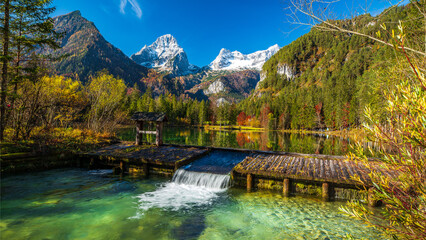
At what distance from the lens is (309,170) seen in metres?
9.85

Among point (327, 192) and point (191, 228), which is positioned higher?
point (327, 192)

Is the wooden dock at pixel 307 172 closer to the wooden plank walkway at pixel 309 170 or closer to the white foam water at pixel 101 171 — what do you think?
the wooden plank walkway at pixel 309 170

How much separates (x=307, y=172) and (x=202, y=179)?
5688 millimetres

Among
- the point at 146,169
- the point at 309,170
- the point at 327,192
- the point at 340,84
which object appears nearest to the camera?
the point at 327,192

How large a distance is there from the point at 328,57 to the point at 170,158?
7659 inches

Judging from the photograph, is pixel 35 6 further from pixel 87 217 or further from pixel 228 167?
pixel 228 167

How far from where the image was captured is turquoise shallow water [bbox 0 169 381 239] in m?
6.07

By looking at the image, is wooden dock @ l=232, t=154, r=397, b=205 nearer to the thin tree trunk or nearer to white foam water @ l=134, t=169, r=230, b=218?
white foam water @ l=134, t=169, r=230, b=218

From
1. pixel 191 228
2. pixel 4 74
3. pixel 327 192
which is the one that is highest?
pixel 4 74

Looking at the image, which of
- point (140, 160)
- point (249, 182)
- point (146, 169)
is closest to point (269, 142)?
point (249, 182)

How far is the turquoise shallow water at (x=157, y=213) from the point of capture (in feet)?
19.9

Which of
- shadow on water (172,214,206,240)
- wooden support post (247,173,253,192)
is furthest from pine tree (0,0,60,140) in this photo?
wooden support post (247,173,253,192)

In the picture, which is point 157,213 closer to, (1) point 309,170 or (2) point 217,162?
(2) point 217,162

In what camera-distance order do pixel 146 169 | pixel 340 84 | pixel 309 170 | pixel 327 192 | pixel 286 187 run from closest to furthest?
pixel 327 192 < pixel 286 187 < pixel 309 170 < pixel 146 169 < pixel 340 84
